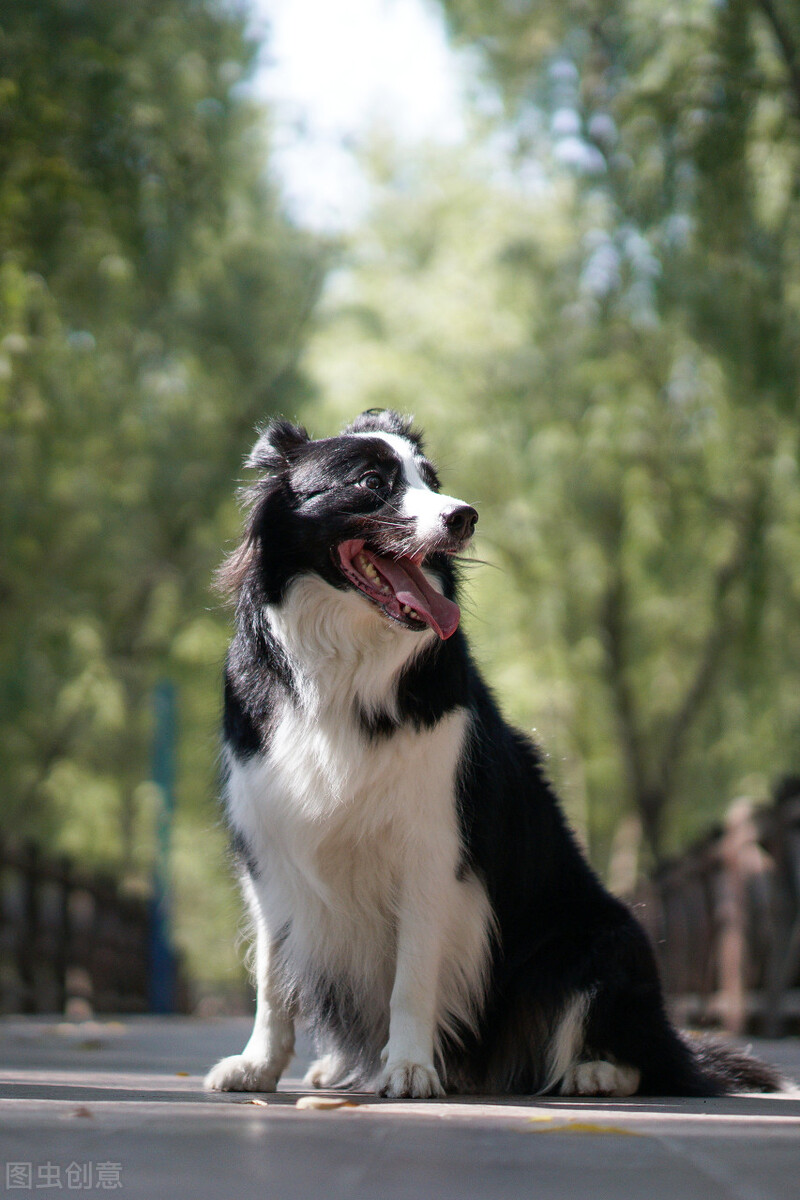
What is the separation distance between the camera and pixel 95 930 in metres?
13.8

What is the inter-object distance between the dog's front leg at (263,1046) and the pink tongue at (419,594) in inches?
39.7

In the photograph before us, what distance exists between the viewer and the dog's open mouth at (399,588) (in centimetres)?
376

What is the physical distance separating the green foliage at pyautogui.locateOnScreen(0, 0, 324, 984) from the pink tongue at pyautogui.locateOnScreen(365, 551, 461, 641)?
14.6 feet

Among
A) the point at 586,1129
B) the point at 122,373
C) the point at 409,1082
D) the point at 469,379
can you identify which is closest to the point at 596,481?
the point at 469,379

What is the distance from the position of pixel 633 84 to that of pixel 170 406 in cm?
802

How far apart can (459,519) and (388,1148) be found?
182 centimetres

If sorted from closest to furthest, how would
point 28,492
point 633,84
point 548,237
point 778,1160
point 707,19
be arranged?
1. point 778,1160
2. point 707,19
3. point 633,84
4. point 28,492
5. point 548,237

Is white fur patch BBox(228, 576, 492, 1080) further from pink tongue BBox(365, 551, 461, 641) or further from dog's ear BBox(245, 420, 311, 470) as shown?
dog's ear BBox(245, 420, 311, 470)

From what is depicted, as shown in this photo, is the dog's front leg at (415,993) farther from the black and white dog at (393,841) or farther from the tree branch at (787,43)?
the tree branch at (787,43)

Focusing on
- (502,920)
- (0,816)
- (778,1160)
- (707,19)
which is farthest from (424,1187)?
(0,816)

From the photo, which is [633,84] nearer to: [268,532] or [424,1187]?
[268,532]

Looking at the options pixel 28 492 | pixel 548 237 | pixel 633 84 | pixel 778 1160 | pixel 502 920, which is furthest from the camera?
pixel 548 237

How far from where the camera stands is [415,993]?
3584 mm


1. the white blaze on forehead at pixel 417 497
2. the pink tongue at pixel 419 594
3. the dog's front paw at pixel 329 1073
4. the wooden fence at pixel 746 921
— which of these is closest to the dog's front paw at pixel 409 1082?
the dog's front paw at pixel 329 1073
